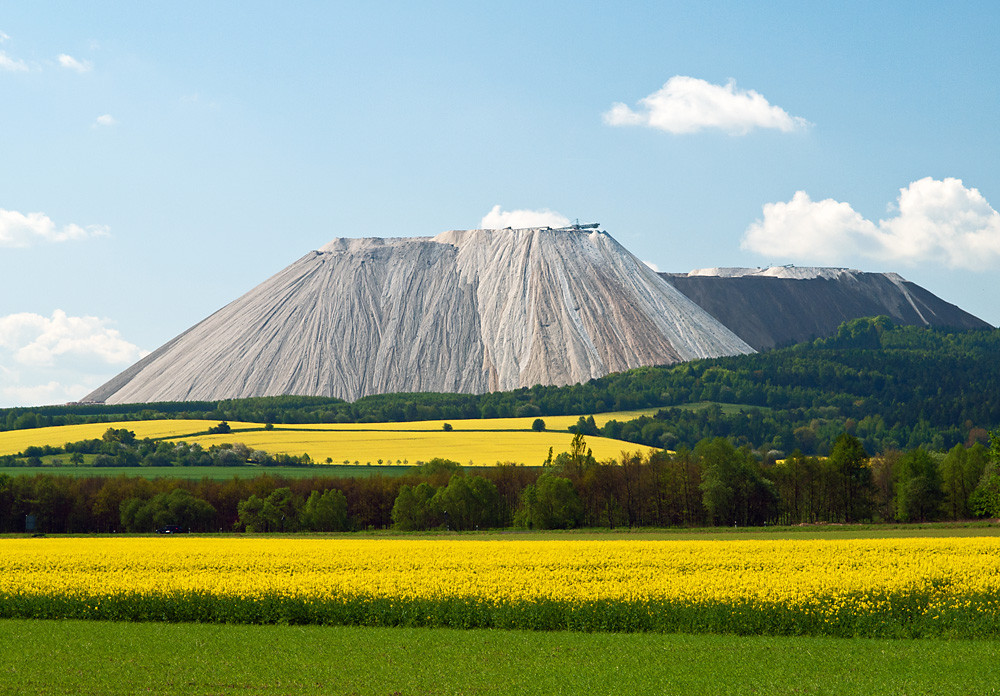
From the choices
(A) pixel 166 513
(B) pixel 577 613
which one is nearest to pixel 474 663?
(B) pixel 577 613

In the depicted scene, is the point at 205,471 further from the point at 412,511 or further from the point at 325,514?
the point at 412,511

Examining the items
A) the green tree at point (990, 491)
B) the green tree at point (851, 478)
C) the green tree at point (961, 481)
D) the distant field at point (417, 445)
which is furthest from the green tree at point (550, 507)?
the distant field at point (417, 445)

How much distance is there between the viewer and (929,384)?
604 feet

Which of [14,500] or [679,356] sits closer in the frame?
[14,500]

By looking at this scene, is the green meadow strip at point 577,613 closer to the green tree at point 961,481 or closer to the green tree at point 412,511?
the green tree at point 412,511

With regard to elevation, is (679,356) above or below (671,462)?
above

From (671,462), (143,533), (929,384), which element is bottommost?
(143,533)

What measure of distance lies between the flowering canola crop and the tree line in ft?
121

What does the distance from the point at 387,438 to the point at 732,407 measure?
60.0 metres

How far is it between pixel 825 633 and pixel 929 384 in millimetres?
175206

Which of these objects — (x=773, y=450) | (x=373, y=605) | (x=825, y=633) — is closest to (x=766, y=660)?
(x=825, y=633)

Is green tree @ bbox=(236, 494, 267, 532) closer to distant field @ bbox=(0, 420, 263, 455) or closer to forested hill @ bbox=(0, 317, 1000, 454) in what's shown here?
distant field @ bbox=(0, 420, 263, 455)

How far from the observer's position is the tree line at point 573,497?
72.4 m

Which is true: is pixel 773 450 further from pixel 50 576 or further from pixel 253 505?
pixel 50 576
